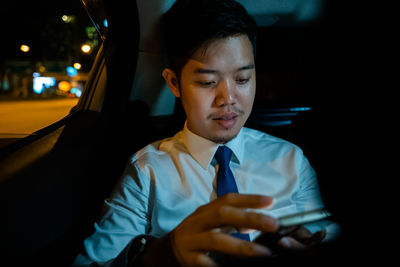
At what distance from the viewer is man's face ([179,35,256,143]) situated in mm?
1333

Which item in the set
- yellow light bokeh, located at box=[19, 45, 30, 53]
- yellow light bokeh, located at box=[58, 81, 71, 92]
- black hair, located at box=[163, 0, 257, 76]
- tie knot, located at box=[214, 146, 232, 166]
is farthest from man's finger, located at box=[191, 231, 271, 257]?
yellow light bokeh, located at box=[58, 81, 71, 92]

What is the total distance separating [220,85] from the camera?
1.34 metres

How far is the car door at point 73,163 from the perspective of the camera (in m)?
1.02

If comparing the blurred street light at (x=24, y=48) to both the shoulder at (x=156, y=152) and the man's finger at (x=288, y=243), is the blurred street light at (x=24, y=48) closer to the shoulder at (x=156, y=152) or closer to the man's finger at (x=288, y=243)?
the shoulder at (x=156, y=152)

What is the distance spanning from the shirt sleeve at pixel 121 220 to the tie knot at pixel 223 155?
0.37 meters

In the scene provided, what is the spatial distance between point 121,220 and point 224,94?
712 mm

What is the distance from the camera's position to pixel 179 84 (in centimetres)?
150

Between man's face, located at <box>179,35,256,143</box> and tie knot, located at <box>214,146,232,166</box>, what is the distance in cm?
8

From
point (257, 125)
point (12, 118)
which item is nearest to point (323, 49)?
point (257, 125)

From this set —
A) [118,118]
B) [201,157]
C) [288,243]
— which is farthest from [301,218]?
[118,118]

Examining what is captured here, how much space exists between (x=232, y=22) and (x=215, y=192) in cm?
82

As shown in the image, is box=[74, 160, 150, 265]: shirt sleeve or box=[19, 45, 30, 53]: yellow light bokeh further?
box=[19, 45, 30, 53]: yellow light bokeh

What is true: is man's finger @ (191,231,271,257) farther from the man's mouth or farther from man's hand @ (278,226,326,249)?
the man's mouth

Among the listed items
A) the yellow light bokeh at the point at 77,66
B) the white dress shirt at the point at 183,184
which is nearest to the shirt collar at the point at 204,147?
the white dress shirt at the point at 183,184
